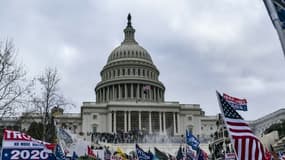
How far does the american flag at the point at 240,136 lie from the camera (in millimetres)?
6918

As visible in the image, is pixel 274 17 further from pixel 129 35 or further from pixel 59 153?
pixel 129 35

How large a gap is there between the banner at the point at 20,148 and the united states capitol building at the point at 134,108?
69753 millimetres

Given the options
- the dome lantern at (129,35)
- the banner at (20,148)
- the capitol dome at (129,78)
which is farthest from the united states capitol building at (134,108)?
the banner at (20,148)

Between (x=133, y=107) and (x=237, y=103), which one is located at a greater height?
(x=133, y=107)

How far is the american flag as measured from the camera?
692 centimetres

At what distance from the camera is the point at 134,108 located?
8800cm

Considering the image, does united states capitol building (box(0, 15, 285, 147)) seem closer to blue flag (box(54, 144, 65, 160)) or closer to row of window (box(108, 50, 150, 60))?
row of window (box(108, 50, 150, 60))

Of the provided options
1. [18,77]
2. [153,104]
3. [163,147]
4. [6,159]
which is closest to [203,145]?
[163,147]

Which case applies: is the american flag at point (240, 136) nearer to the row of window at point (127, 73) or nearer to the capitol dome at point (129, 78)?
the capitol dome at point (129, 78)

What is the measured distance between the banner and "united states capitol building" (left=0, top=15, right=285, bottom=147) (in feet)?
229

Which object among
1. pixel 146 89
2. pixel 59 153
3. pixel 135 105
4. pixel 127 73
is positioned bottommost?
pixel 59 153

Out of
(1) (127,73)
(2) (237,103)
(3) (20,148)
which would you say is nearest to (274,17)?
(2) (237,103)

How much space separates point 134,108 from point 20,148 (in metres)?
78.2

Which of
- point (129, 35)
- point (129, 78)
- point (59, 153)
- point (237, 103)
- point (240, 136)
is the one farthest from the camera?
point (129, 35)
